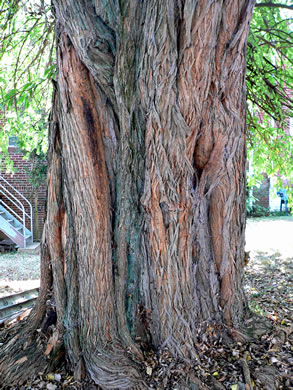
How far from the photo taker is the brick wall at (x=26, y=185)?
12.6 metres

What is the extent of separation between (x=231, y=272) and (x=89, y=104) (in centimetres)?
192

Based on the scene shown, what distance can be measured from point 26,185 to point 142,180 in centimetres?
1088

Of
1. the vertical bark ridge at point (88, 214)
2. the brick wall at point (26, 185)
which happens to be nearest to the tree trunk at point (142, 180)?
the vertical bark ridge at point (88, 214)

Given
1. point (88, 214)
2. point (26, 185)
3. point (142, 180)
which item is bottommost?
point (88, 214)

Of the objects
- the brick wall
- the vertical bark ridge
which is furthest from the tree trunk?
the brick wall

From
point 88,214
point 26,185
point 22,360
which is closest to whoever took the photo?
point 88,214

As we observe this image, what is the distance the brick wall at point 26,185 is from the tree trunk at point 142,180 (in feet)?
32.4

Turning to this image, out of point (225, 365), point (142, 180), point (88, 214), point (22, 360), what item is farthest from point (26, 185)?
point (225, 365)

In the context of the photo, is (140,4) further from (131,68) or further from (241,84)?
(241,84)

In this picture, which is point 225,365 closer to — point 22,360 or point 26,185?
point 22,360

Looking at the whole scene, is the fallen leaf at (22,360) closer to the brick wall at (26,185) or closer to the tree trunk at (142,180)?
the tree trunk at (142,180)

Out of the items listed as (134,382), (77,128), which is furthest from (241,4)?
(134,382)

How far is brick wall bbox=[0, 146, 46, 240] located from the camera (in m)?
12.6

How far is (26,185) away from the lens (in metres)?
12.8
